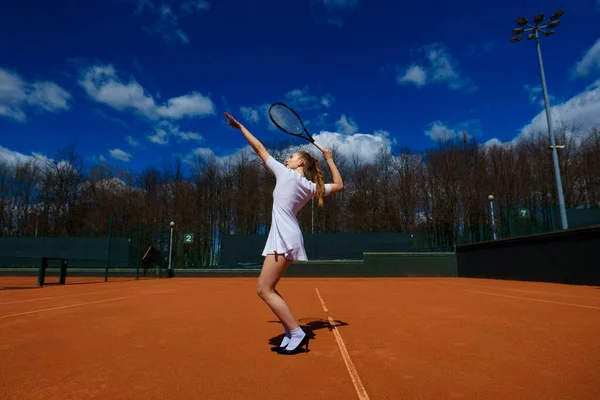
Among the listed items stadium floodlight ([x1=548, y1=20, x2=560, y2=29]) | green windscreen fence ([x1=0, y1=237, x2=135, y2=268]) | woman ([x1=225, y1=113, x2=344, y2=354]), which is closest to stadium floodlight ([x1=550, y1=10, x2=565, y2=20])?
stadium floodlight ([x1=548, y1=20, x2=560, y2=29])

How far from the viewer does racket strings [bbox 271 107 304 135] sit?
15.8 ft

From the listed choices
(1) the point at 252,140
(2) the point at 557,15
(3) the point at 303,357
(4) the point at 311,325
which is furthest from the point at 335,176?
(2) the point at 557,15

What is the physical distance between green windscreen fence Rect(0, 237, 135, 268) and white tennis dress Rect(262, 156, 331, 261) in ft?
70.5

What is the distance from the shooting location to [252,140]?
3.24 meters

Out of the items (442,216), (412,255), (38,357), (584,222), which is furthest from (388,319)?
(442,216)

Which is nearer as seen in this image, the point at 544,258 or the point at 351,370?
the point at 351,370

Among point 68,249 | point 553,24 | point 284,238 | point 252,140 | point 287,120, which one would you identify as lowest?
point 284,238

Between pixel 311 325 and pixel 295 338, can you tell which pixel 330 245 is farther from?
Answer: pixel 295 338

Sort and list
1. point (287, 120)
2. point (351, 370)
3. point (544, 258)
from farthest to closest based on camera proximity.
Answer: point (544, 258), point (287, 120), point (351, 370)

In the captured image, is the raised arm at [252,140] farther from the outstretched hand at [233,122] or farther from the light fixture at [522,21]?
the light fixture at [522,21]

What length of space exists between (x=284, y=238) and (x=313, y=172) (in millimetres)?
905

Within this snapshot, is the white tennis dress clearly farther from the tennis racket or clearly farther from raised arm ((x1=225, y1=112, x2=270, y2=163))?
the tennis racket

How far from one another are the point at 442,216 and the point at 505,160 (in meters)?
8.95

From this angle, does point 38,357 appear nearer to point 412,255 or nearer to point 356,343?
point 356,343
